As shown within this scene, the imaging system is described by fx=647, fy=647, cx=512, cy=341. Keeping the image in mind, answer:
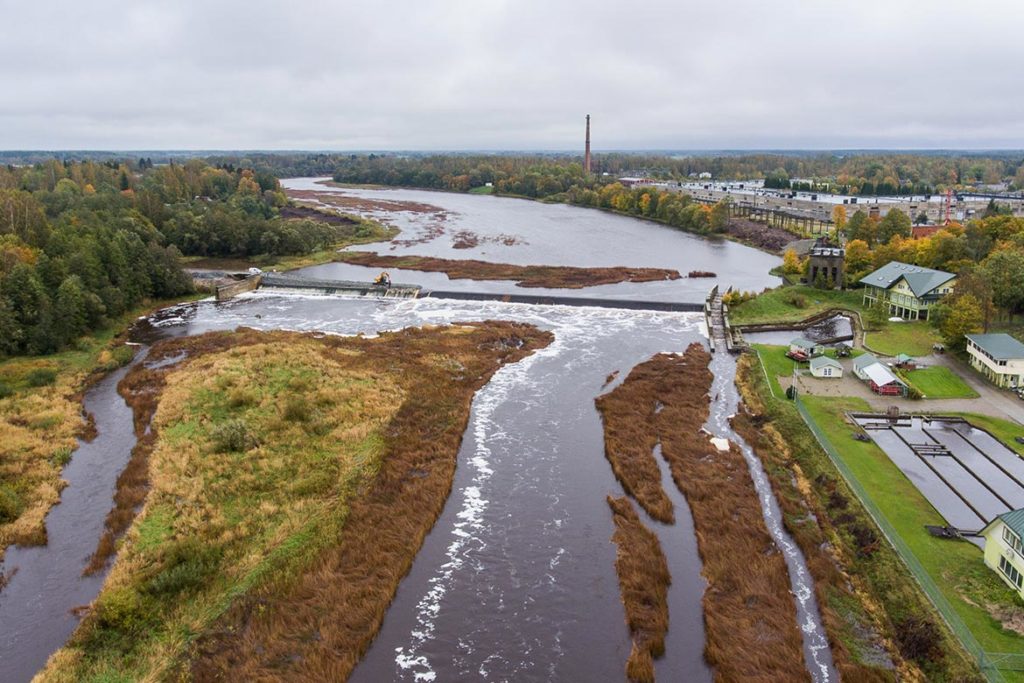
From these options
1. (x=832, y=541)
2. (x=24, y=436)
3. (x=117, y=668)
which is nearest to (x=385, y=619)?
(x=117, y=668)

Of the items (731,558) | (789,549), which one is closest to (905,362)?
(789,549)

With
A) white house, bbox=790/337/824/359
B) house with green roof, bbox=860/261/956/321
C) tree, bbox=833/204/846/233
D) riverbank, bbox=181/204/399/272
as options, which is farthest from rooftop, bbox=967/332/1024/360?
riverbank, bbox=181/204/399/272

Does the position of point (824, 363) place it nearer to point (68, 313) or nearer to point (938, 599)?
point (938, 599)

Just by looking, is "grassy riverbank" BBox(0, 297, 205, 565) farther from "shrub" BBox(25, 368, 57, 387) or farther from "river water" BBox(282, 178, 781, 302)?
"river water" BBox(282, 178, 781, 302)

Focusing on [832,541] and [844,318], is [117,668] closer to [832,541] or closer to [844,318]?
[832,541]

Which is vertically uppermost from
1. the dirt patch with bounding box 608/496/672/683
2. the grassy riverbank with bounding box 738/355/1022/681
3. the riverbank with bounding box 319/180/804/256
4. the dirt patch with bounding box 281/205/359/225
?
the dirt patch with bounding box 281/205/359/225
